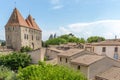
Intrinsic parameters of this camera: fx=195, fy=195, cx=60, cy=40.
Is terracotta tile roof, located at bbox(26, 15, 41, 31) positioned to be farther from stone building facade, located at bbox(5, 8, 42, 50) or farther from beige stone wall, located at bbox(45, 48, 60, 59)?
beige stone wall, located at bbox(45, 48, 60, 59)

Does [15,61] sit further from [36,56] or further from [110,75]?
[110,75]

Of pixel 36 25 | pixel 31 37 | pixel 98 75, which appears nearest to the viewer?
pixel 98 75

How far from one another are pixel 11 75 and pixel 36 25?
58.8 metres

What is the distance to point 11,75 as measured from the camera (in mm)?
26672

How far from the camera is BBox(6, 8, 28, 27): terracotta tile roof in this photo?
70.9m

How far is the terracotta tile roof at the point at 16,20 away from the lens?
70.9 m

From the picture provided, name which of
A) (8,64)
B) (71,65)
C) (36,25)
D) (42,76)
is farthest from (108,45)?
(36,25)

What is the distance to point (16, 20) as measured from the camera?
2810 inches

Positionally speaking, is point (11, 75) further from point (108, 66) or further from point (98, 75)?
point (108, 66)

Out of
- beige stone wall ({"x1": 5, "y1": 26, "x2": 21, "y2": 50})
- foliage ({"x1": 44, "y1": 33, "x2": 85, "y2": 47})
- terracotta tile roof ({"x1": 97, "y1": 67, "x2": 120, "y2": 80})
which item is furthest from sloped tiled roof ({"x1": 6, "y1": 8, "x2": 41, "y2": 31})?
terracotta tile roof ({"x1": 97, "y1": 67, "x2": 120, "y2": 80})

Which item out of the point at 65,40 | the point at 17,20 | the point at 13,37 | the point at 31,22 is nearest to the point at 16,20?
the point at 17,20

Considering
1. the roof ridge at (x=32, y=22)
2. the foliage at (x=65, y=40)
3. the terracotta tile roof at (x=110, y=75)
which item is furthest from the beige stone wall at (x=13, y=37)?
→ the terracotta tile roof at (x=110, y=75)

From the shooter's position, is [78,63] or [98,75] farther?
[78,63]

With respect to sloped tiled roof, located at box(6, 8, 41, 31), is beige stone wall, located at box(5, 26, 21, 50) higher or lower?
lower
